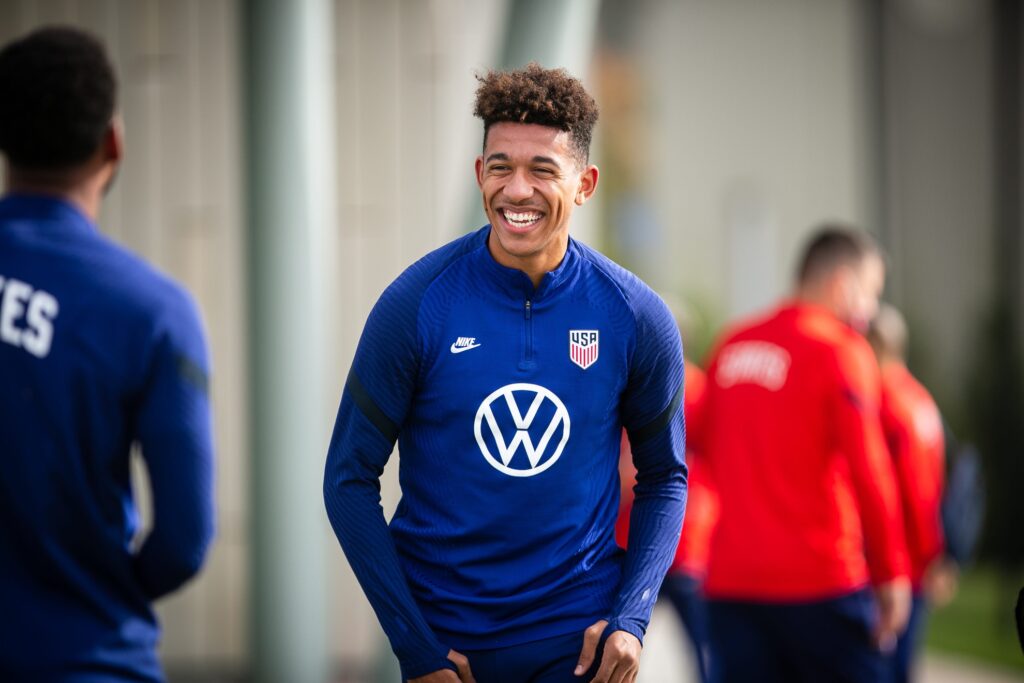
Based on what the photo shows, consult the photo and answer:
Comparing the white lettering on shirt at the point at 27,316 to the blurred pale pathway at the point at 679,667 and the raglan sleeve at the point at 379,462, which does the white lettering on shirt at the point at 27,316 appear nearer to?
the raglan sleeve at the point at 379,462

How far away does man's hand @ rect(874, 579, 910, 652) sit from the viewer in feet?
16.7

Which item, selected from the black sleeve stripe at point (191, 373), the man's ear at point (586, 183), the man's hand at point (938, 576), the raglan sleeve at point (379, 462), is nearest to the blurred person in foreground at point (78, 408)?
the black sleeve stripe at point (191, 373)

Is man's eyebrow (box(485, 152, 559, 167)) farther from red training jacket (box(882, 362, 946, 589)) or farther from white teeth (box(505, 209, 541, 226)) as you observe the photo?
red training jacket (box(882, 362, 946, 589))

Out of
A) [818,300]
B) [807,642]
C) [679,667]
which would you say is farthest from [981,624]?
[818,300]

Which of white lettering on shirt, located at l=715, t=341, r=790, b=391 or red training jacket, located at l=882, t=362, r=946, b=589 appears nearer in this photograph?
white lettering on shirt, located at l=715, t=341, r=790, b=391

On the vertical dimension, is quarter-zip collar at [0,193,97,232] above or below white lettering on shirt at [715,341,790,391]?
above

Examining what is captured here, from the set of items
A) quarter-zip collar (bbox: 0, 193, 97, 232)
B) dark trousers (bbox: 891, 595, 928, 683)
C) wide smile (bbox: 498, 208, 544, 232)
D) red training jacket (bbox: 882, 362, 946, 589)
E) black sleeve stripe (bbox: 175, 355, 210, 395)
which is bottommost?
dark trousers (bbox: 891, 595, 928, 683)

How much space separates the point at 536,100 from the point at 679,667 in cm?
716

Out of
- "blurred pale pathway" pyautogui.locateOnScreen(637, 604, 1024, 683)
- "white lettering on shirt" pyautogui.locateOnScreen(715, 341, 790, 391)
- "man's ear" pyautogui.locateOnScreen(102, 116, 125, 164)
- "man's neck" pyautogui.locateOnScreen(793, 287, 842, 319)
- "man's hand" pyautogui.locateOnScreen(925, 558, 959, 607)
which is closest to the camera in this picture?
"man's ear" pyautogui.locateOnScreen(102, 116, 125, 164)

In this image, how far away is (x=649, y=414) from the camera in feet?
8.32

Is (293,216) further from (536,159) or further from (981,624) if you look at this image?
(981,624)

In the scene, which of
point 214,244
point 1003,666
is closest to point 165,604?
point 214,244

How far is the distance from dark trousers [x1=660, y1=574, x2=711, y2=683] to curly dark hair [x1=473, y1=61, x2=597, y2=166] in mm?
4260

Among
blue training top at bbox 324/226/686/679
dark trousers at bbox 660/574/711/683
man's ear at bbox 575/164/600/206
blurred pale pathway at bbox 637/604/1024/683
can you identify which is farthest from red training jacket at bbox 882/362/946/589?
man's ear at bbox 575/164/600/206
